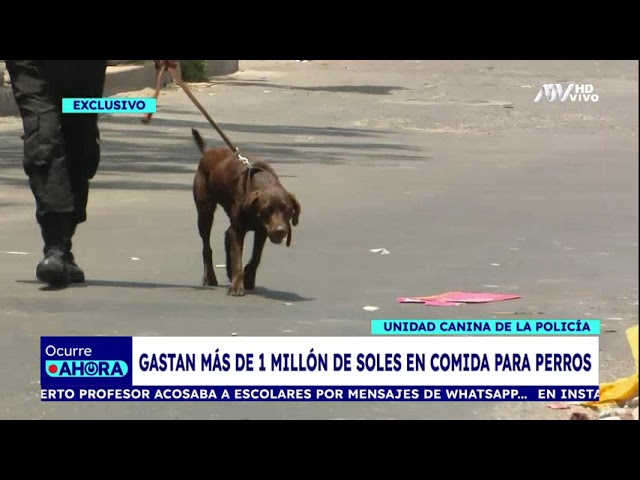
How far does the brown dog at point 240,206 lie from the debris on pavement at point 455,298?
29.7 inches

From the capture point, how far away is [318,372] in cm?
571

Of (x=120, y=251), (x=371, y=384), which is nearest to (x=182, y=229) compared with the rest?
(x=120, y=251)

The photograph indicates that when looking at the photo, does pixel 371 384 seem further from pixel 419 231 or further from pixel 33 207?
pixel 33 207

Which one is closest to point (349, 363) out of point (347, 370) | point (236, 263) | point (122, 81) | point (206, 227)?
point (347, 370)

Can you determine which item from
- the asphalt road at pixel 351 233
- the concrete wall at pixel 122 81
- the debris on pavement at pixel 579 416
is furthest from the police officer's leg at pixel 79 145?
the concrete wall at pixel 122 81

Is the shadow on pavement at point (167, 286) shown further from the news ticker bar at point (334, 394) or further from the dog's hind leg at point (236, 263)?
the news ticker bar at point (334, 394)

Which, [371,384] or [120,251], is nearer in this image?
[371,384]

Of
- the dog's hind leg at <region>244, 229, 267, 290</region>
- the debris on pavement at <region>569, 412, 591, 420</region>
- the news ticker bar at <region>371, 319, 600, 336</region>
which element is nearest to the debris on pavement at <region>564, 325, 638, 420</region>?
the debris on pavement at <region>569, 412, 591, 420</region>

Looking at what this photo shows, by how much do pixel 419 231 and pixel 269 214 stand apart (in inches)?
106

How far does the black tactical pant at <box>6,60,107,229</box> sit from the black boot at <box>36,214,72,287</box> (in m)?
0.03

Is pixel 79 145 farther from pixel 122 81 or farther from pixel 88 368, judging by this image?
Result: pixel 122 81

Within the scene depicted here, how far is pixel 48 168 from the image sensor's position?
27.9ft
